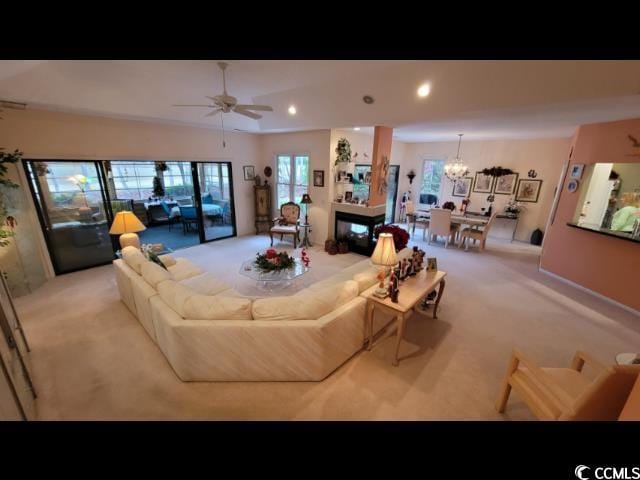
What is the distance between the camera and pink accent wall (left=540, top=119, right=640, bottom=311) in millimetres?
3658

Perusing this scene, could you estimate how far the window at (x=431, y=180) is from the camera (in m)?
8.10

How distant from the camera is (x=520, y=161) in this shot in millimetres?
6664

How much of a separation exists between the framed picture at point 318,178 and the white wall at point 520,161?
4365mm

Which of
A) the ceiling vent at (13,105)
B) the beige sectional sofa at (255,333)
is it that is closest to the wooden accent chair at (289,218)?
the beige sectional sofa at (255,333)

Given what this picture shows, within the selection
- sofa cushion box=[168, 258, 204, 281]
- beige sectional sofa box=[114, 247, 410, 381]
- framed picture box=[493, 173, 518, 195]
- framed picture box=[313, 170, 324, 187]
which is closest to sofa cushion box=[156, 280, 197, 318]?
beige sectional sofa box=[114, 247, 410, 381]

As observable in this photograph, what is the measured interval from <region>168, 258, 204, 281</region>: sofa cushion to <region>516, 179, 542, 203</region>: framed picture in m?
8.05

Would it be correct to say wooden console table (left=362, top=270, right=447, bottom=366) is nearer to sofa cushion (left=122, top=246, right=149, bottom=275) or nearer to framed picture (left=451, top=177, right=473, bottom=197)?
sofa cushion (left=122, top=246, right=149, bottom=275)

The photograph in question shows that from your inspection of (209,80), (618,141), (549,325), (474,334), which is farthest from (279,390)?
(618,141)

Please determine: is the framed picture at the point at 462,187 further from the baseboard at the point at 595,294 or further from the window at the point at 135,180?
the window at the point at 135,180

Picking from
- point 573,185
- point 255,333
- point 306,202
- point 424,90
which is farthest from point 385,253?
point 573,185

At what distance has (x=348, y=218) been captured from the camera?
18.5 feet
